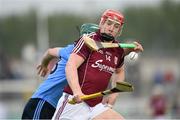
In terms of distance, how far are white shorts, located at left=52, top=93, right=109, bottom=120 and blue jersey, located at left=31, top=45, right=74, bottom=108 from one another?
18.1 inches

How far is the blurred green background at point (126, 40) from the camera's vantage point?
23062 mm

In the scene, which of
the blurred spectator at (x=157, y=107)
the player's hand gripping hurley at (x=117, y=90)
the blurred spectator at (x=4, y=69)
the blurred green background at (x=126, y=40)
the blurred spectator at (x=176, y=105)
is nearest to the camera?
the player's hand gripping hurley at (x=117, y=90)

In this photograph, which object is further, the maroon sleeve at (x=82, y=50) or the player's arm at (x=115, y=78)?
the player's arm at (x=115, y=78)

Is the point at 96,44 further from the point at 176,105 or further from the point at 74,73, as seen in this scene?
the point at 176,105

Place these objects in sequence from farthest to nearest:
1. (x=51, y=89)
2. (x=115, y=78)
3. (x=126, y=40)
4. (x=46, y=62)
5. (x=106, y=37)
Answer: (x=126, y=40), (x=46, y=62), (x=51, y=89), (x=115, y=78), (x=106, y=37)

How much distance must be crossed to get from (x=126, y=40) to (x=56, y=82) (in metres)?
21.8

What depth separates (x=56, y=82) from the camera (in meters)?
8.09

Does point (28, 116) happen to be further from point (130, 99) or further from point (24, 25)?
point (24, 25)

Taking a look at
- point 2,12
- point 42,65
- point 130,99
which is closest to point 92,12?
point 2,12

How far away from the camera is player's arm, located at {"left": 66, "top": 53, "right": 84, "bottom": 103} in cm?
710

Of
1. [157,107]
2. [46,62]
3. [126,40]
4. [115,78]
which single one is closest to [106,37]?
[115,78]

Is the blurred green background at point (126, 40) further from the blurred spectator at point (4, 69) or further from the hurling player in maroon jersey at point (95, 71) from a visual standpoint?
the hurling player in maroon jersey at point (95, 71)

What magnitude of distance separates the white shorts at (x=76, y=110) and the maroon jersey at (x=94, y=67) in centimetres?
6

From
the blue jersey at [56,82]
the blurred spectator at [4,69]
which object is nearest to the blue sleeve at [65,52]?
the blue jersey at [56,82]
